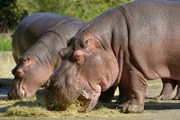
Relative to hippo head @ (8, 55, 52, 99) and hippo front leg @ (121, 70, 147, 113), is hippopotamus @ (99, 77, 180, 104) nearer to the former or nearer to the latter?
hippo front leg @ (121, 70, 147, 113)

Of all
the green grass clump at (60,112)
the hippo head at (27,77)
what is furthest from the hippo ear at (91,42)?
the hippo head at (27,77)

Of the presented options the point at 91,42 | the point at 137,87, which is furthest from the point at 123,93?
the point at 91,42

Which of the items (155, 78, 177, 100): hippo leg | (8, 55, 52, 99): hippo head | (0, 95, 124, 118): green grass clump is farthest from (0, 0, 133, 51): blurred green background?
(0, 95, 124, 118): green grass clump

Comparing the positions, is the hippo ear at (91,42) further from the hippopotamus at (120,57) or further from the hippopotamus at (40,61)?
the hippopotamus at (40,61)

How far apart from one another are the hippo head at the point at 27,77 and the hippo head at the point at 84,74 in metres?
2.57

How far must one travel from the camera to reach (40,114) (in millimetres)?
5633

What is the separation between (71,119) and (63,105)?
0.34 metres

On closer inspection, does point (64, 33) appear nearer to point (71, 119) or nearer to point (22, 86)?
point (22, 86)

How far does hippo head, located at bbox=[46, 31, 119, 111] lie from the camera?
5.60m

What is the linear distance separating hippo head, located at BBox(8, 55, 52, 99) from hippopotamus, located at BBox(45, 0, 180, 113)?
8.18 ft

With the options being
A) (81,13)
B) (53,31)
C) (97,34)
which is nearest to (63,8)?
(81,13)

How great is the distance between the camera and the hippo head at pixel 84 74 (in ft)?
18.4

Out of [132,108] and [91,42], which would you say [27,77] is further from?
[132,108]

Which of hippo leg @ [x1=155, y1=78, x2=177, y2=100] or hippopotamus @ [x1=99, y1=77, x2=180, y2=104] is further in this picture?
hippo leg @ [x1=155, y1=78, x2=177, y2=100]
